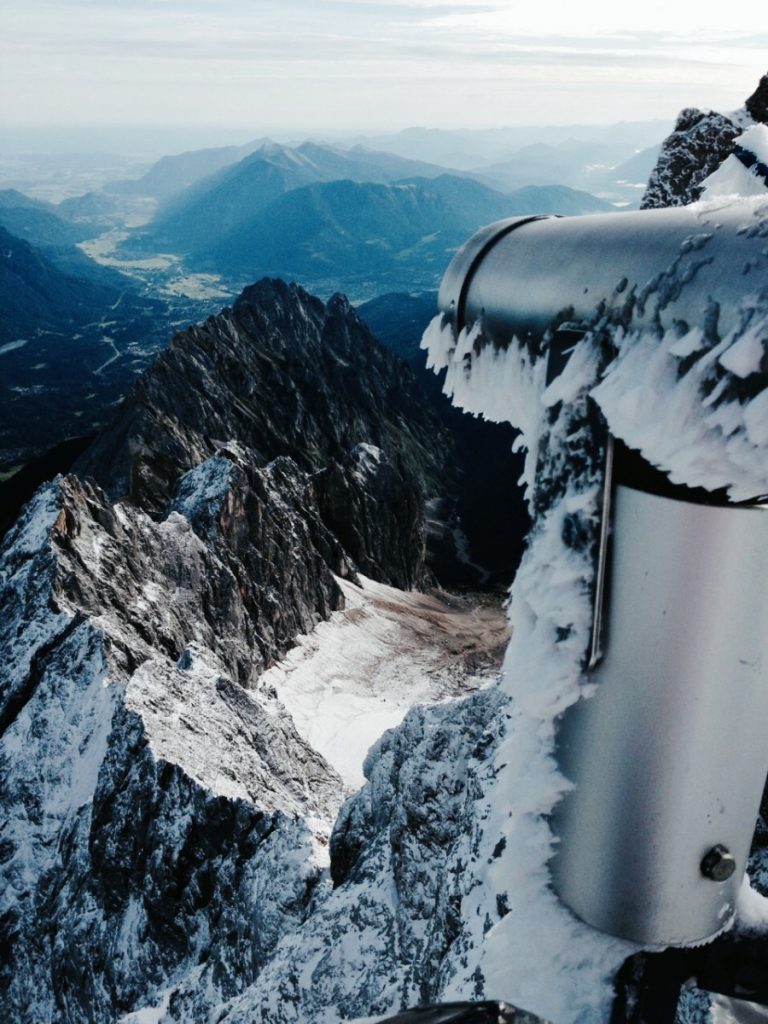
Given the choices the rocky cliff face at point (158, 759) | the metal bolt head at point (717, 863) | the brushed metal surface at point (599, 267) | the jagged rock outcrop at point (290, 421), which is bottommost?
the jagged rock outcrop at point (290, 421)

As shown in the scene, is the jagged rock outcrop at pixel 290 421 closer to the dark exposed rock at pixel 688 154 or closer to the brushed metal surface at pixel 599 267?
the dark exposed rock at pixel 688 154

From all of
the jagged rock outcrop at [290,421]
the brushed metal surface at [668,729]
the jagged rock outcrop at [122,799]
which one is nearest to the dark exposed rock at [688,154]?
the jagged rock outcrop at [122,799]

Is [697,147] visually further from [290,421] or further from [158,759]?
[290,421]

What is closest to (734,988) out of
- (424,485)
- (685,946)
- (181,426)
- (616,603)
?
(685,946)

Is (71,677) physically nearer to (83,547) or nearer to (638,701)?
(83,547)

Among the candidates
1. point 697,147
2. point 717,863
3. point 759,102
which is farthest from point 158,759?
point 759,102

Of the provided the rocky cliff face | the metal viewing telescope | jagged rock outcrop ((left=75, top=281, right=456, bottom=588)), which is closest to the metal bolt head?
the metal viewing telescope
